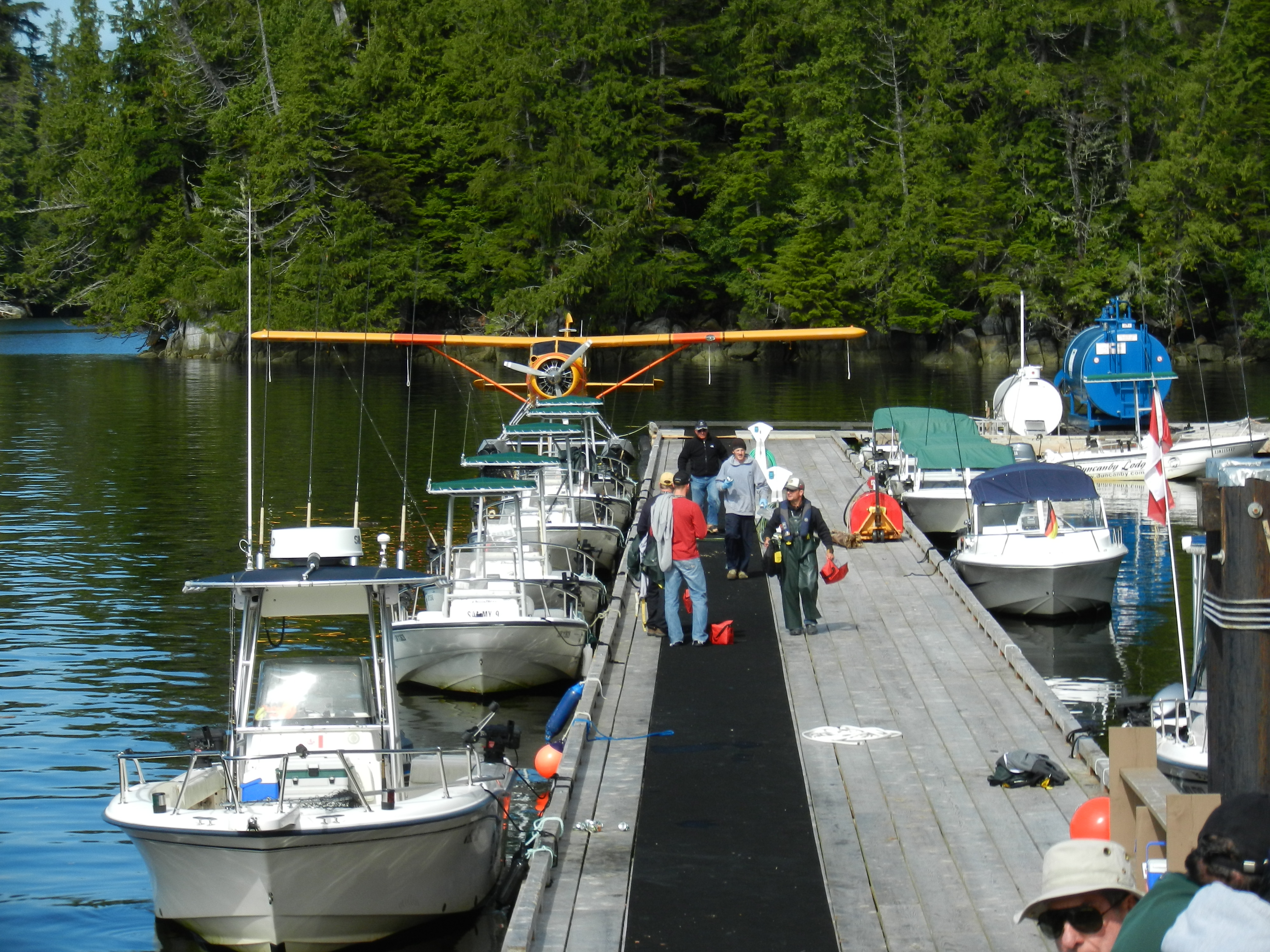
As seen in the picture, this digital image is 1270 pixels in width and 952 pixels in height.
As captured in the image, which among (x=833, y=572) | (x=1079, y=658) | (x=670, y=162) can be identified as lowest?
(x=1079, y=658)

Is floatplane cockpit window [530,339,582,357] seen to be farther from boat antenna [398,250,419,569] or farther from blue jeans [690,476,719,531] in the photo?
blue jeans [690,476,719,531]

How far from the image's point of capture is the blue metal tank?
38.4m

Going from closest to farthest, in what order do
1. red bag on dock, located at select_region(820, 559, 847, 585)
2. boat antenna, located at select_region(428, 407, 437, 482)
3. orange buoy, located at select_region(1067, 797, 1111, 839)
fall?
orange buoy, located at select_region(1067, 797, 1111, 839) → red bag on dock, located at select_region(820, 559, 847, 585) → boat antenna, located at select_region(428, 407, 437, 482)

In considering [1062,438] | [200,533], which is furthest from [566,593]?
[1062,438]

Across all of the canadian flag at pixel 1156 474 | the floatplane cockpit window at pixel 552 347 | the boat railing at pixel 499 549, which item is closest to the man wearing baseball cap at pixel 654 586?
the boat railing at pixel 499 549

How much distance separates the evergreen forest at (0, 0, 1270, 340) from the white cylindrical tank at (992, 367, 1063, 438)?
87.4 ft

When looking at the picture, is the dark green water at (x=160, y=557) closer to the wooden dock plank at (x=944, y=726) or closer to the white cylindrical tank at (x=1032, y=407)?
the wooden dock plank at (x=944, y=726)

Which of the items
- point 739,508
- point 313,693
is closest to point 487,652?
point 739,508

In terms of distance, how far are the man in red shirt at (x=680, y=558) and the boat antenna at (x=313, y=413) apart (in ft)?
11.2

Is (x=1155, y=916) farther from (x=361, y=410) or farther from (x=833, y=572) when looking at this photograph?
(x=361, y=410)

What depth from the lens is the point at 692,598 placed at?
50.1 feet

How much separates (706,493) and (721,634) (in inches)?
265

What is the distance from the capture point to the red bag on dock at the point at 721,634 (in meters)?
15.5

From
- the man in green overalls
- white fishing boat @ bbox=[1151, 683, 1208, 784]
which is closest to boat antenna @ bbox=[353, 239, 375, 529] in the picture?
the man in green overalls
